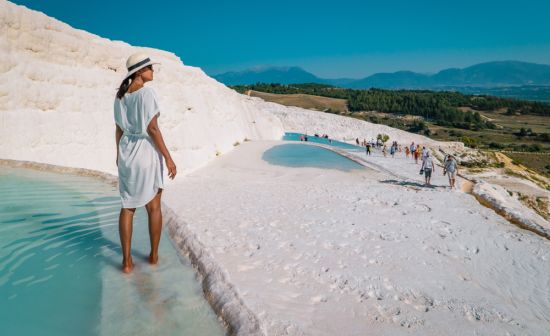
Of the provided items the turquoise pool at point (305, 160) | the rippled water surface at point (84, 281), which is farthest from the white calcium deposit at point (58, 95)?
the rippled water surface at point (84, 281)

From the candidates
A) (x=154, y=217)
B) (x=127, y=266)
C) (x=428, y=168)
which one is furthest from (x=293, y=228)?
(x=428, y=168)

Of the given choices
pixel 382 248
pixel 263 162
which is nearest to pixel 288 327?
pixel 382 248

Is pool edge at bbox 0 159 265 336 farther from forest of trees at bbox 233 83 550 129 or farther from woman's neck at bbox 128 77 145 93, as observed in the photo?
forest of trees at bbox 233 83 550 129

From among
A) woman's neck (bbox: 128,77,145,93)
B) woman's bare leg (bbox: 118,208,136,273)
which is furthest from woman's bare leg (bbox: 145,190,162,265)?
woman's neck (bbox: 128,77,145,93)

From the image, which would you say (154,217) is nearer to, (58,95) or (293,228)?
(293,228)

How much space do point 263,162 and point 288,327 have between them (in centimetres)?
1827

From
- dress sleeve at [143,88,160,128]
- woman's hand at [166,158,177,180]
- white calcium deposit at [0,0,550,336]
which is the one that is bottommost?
white calcium deposit at [0,0,550,336]

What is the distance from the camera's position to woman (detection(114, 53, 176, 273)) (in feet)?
12.0

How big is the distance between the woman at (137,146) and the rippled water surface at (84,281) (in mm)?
397

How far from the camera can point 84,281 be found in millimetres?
3588

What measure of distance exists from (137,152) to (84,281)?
1.32 meters

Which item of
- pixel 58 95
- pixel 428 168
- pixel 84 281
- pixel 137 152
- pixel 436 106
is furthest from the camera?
pixel 436 106

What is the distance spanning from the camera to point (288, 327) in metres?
3.57

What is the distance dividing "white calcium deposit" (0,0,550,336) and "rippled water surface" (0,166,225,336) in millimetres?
330
